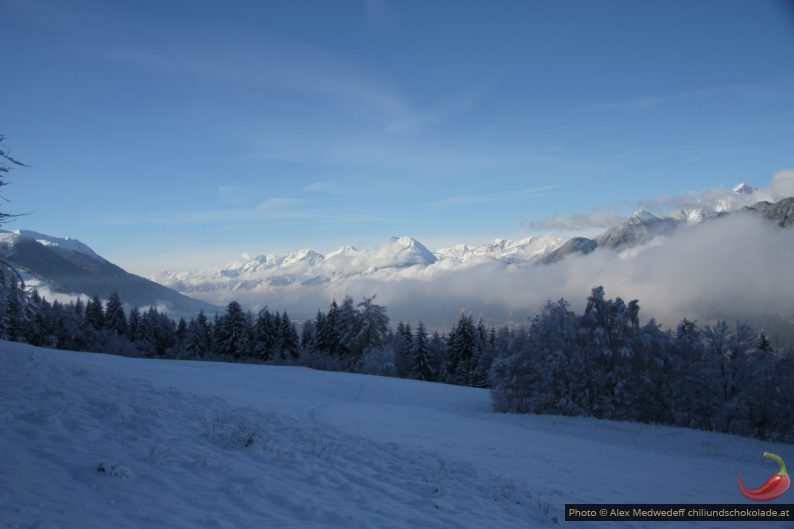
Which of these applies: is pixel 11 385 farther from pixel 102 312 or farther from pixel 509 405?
pixel 102 312

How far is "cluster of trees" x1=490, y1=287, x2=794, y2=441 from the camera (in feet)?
114

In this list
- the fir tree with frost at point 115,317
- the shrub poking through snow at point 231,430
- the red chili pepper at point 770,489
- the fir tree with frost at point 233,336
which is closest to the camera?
the shrub poking through snow at point 231,430

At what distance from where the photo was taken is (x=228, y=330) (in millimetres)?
66125

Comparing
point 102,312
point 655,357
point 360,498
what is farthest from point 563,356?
point 102,312

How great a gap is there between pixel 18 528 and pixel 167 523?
1595 millimetres

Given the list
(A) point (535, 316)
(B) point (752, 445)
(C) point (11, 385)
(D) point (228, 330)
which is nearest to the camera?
(C) point (11, 385)

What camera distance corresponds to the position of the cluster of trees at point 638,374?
114 feet

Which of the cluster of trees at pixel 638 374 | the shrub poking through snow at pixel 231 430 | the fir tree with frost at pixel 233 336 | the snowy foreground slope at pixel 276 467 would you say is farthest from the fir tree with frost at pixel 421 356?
the shrub poking through snow at pixel 231 430

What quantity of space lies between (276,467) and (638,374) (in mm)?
34727

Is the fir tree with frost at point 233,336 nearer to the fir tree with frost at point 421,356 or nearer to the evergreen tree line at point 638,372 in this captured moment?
the fir tree with frost at point 421,356

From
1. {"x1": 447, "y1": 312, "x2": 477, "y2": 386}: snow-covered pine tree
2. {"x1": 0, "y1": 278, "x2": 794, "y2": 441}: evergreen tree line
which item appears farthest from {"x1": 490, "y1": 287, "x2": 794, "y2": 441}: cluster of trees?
{"x1": 447, "y1": 312, "x2": 477, "y2": 386}: snow-covered pine tree

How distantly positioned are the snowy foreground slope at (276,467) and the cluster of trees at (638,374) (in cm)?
1322

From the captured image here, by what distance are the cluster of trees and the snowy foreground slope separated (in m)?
13.2

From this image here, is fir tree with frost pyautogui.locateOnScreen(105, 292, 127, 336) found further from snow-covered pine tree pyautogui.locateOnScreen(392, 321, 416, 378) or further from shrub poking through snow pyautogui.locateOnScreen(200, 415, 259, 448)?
shrub poking through snow pyautogui.locateOnScreen(200, 415, 259, 448)
